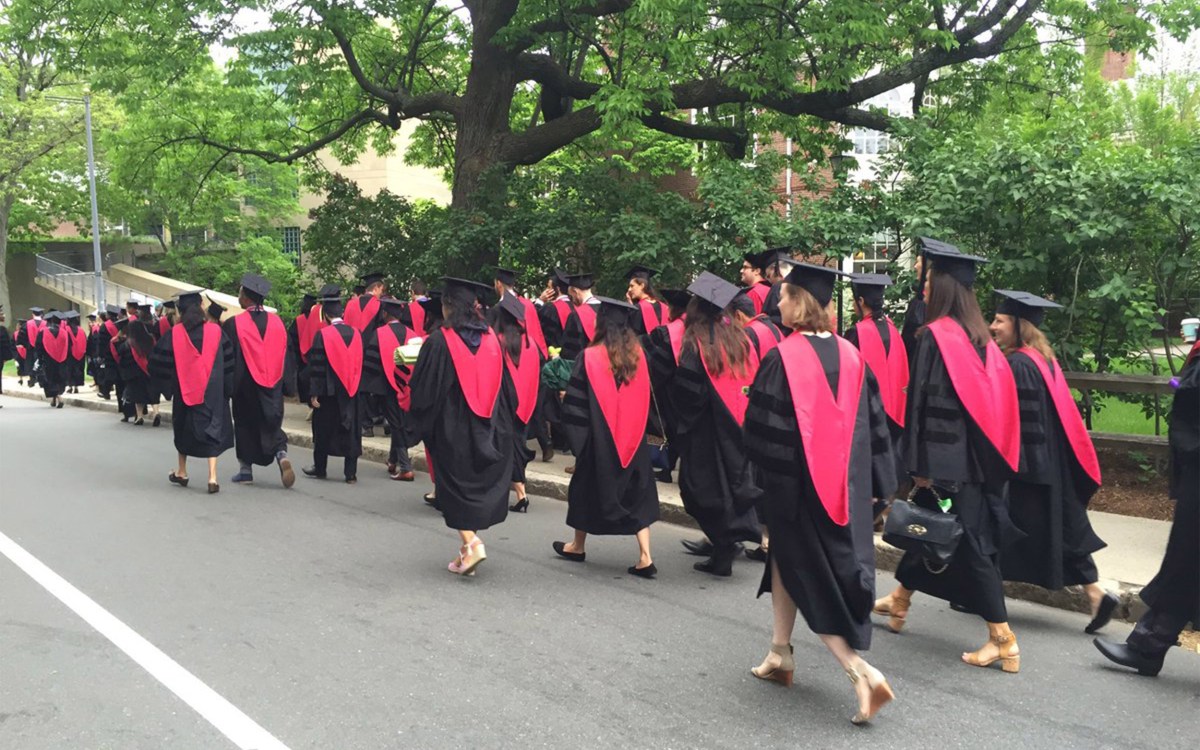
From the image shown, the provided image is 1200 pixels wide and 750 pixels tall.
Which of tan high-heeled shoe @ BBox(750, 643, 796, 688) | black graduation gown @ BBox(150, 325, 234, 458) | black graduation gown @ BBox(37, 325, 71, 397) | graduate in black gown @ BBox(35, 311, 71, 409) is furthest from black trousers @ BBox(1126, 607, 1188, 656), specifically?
black graduation gown @ BBox(37, 325, 71, 397)

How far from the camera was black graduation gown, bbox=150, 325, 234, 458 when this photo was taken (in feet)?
30.9

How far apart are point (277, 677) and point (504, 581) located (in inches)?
77.5

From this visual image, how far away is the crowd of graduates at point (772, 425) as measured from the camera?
4172mm

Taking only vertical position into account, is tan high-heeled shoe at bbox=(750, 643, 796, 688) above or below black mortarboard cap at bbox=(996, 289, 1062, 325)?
below

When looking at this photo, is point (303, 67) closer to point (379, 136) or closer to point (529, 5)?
point (529, 5)

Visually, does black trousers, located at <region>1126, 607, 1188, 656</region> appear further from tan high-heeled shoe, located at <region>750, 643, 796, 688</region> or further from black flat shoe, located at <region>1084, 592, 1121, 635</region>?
tan high-heeled shoe, located at <region>750, 643, 796, 688</region>

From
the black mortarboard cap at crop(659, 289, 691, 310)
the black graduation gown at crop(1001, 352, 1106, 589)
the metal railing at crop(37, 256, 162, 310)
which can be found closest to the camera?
the black graduation gown at crop(1001, 352, 1106, 589)

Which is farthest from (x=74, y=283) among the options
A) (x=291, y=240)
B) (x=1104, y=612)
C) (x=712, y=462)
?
(x=1104, y=612)

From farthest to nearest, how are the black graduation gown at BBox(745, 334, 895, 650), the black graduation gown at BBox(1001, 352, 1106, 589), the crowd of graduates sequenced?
1. the black graduation gown at BBox(1001, 352, 1106, 589)
2. the crowd of graduates
3. the black graduation gown at BBox(745, 334, 895, 650)

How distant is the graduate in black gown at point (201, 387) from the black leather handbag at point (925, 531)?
6.94 meters

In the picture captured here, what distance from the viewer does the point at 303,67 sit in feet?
46.7

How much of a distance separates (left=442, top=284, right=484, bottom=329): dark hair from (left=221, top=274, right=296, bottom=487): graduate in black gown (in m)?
3.69

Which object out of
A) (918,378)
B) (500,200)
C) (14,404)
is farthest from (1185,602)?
(14,404)

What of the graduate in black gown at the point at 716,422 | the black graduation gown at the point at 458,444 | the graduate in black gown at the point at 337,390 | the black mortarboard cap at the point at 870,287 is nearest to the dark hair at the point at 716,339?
the graduate in black gown at the point at 716,422
